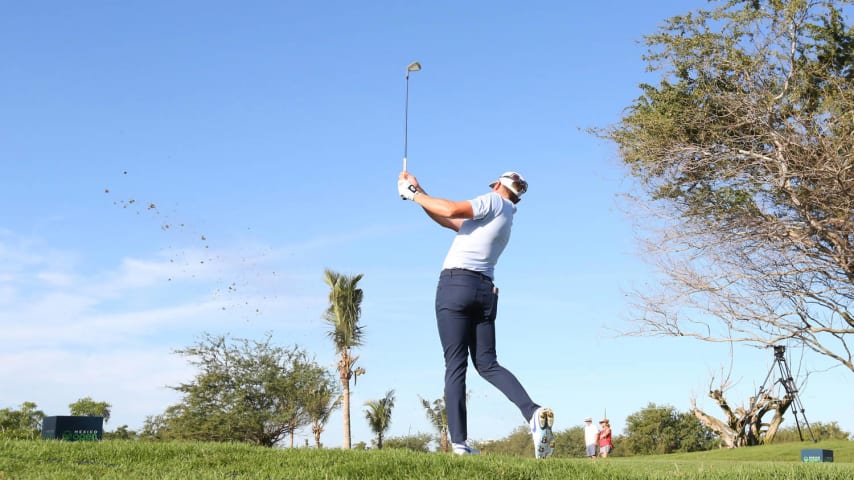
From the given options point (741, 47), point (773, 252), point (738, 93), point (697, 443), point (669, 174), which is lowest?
point (697, 443)

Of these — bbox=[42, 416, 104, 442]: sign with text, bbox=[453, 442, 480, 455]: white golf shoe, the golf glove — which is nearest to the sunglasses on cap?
the golf glove

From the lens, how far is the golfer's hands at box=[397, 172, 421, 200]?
22.5ft

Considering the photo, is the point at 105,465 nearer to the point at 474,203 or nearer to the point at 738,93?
the point at 474,203

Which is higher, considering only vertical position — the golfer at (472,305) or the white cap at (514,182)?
the white cap at (514,182)

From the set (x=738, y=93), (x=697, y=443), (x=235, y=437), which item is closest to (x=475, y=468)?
(x=738, y=93)

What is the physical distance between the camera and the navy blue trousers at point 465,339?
6523 mm

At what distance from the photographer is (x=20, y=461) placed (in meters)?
6.86

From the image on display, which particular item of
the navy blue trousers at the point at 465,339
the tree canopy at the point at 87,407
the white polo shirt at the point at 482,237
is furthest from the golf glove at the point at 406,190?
the tree canopy at the point at 87,407

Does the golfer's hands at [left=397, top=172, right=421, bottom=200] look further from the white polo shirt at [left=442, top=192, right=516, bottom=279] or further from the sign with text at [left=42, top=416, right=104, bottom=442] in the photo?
the sign with text at [left=42, top=416, right=104, bottom=442]

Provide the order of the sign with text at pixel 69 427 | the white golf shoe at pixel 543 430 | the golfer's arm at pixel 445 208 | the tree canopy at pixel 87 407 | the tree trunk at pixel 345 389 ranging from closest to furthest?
the white golf shoe at pixel 543 430 → the golfer's arm at pixel 445 208 → the sign with text at pixel 69 427 → the tree trunk at pixel 345 389 → the tree canopy at pixel 87 407

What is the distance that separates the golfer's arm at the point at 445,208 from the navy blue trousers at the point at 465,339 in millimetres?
473

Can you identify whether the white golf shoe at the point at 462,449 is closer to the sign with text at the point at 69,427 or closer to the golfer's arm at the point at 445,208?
the golfer's arm at the point at 445,208

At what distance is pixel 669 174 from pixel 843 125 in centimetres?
521

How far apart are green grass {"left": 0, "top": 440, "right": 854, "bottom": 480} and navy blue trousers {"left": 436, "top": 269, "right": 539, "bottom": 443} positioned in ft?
1.52
